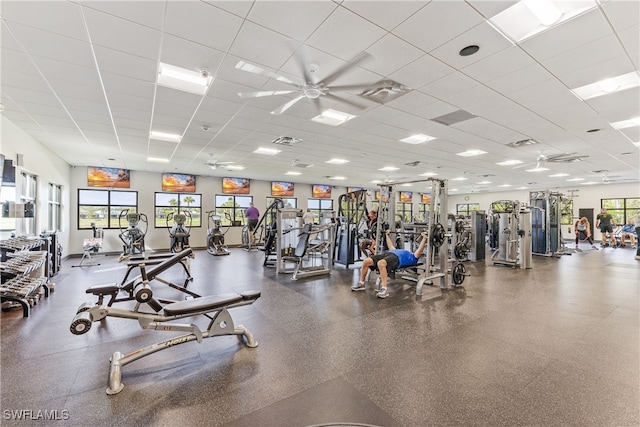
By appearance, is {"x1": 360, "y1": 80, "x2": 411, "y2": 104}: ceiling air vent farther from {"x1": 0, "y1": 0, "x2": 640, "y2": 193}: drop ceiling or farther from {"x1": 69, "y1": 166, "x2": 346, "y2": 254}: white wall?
{"x1": 69, "y1": 166, "x2": 346, "y2": 254}: white wall

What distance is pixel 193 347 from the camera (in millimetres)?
2664

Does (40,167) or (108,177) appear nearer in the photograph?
(40,167)

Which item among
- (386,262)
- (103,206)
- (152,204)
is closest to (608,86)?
(386,262)

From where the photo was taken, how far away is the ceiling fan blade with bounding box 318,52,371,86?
9.74 feet

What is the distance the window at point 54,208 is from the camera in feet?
23.3

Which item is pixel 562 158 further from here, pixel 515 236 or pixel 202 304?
pixel 202 304

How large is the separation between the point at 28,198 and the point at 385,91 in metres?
7.16

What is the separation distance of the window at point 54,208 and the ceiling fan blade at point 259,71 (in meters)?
7.16

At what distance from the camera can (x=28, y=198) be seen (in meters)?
5.50

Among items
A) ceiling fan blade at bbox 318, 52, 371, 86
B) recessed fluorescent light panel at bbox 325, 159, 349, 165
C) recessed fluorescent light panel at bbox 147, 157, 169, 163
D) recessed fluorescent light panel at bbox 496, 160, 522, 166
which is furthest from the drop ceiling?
recessed fluorescent light panel at bbox 325, 159, 349, 165

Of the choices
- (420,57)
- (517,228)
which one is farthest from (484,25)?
(517,228)

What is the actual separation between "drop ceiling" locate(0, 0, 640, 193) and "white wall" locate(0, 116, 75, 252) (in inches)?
10.0

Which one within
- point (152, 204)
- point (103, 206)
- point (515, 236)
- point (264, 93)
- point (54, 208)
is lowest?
point (515, 236)

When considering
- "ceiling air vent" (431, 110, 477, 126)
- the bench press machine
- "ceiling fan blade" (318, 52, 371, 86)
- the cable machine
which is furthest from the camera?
the cable machine
